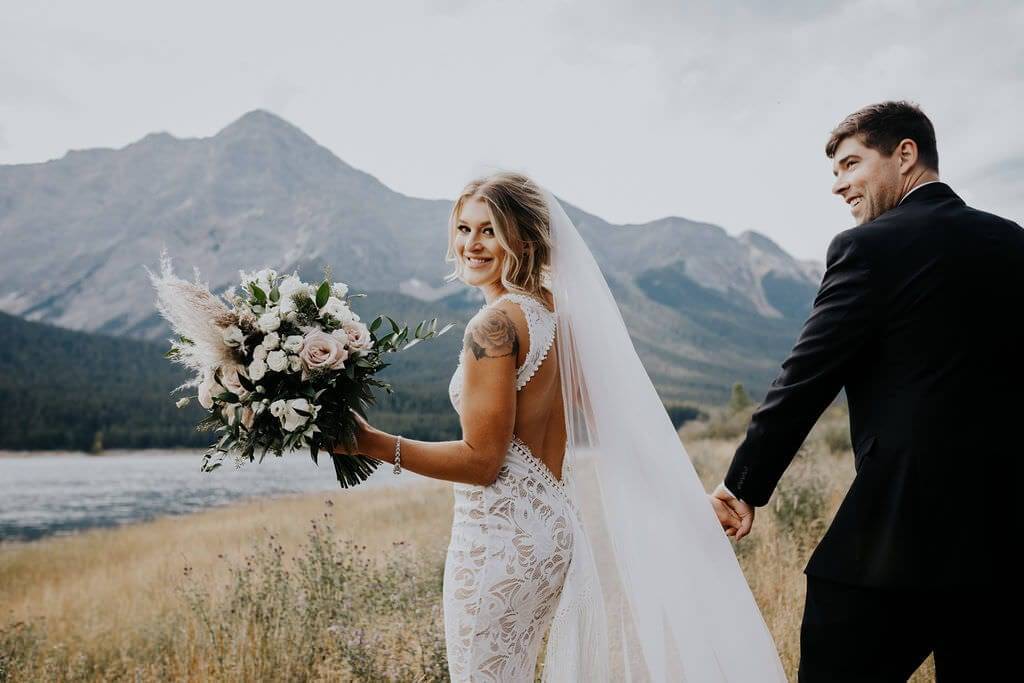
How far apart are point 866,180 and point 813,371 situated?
2.61ft

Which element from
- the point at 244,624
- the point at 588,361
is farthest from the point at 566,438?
the point at 244,624

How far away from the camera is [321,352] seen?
8.56 feet

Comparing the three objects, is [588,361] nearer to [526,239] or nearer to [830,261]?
[526,239]

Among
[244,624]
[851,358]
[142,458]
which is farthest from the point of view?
[142,458]

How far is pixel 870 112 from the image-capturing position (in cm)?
279

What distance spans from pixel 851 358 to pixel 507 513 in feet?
4.41

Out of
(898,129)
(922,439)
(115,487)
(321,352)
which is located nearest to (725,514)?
(922,439)

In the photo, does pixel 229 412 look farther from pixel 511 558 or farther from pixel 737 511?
pixel 737 511

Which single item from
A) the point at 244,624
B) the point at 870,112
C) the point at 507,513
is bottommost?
the point at 244,624

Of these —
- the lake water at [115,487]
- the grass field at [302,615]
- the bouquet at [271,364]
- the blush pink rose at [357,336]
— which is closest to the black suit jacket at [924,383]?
the bouquet at [271,364]

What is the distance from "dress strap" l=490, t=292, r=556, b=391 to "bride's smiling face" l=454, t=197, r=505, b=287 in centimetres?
12

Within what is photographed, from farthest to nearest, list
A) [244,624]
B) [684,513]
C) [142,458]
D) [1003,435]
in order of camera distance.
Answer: [142,458] → [244,624] → [684,513] → [1003,435]

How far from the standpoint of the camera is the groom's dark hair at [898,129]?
8.97 feet

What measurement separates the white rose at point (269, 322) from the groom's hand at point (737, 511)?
186cm
